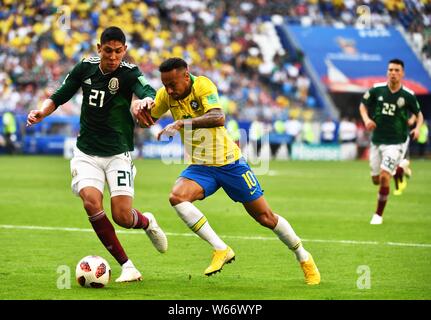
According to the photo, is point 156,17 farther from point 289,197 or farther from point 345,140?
point 289,197

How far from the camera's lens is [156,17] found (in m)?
40.2

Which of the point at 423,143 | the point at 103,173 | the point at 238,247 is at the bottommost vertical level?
the point at 423,143

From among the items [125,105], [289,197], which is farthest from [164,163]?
[125,105]

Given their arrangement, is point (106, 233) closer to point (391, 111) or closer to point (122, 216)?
point (122, 216)

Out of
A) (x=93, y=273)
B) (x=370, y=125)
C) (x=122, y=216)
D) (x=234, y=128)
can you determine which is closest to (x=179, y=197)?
(x=122, y=216)

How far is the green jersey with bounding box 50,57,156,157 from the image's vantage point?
9.48 metres

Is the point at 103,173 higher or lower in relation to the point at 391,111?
higher

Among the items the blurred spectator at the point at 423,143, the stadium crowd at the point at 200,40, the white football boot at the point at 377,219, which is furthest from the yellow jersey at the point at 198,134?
the blurred spectator at the point at 423,143

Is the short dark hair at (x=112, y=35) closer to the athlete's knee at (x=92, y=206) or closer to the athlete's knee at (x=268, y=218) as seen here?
the athlete's knee at (x=92, y=206)

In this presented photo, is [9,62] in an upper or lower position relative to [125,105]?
lower

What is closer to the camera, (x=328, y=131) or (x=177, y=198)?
(x=177, y=198)

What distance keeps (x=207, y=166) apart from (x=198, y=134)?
0.34 meters

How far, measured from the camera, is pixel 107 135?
377 inches
